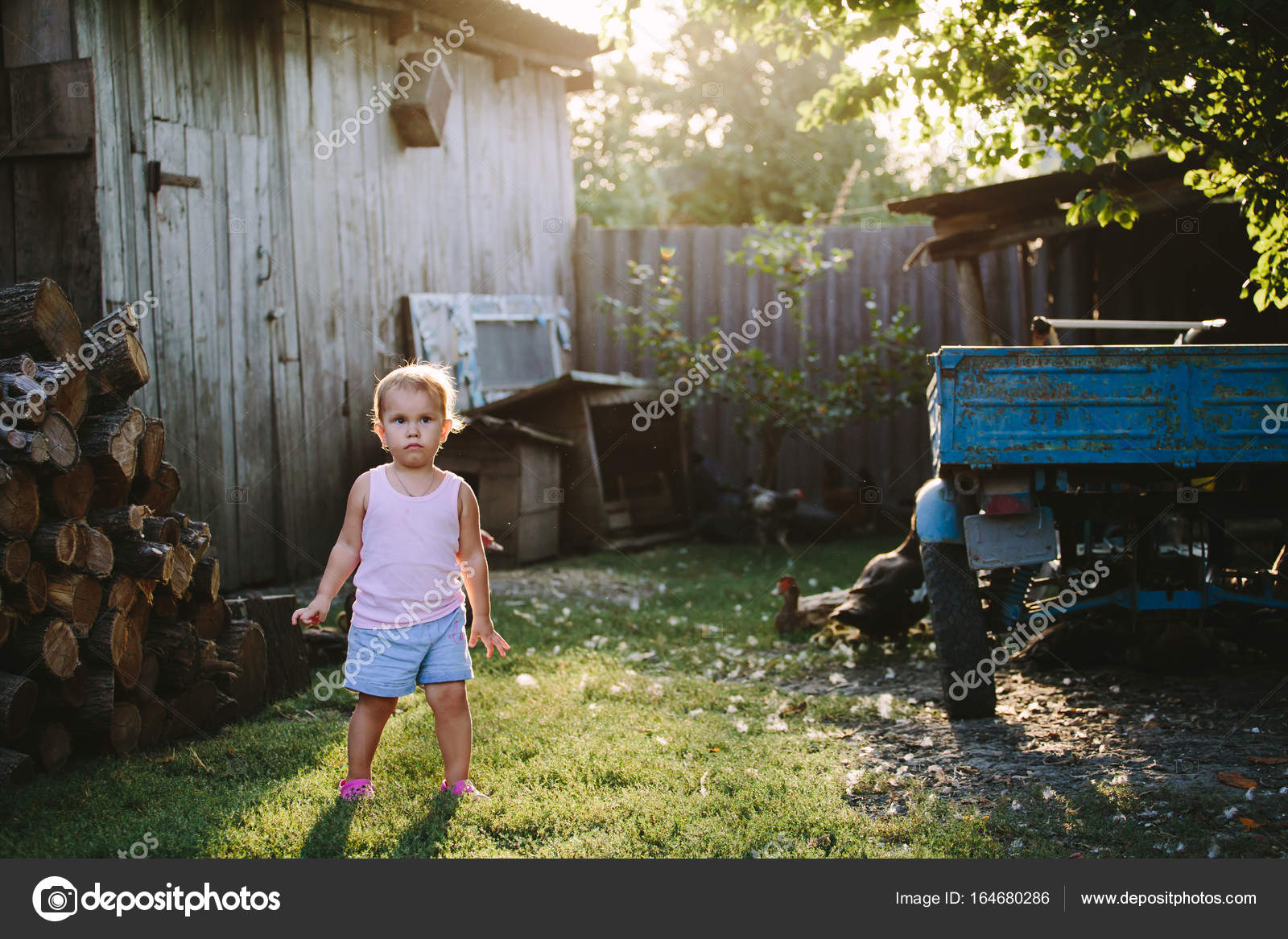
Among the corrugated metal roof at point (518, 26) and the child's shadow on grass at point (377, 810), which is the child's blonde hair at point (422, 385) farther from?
the corrugated metal roof at point (518, 26)

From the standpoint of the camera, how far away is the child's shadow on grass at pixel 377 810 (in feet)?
10.1

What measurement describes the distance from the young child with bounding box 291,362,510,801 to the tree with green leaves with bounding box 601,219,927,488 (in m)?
7.03

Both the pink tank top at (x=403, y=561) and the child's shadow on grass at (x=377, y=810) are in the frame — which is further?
the pink tank top at (x=403, y=561)

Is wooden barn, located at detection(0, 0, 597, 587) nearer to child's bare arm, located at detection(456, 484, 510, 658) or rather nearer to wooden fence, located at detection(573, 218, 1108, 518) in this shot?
wooden fence, located at detection(573, 218, 1108, 518)

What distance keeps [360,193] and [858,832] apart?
281 inches

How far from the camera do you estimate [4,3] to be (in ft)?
20.5

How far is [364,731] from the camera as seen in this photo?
355 cm

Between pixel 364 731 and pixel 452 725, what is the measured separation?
286mm

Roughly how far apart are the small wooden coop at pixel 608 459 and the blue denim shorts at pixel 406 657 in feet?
17.8

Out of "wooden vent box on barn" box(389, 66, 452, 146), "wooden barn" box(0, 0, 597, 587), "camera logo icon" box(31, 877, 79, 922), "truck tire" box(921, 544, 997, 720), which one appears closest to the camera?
"camera logo icon" box(31, 877, 79, 922)

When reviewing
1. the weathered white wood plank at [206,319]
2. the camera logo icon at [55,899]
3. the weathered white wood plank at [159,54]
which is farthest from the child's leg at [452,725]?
the weathered white wood plank at [159,54]

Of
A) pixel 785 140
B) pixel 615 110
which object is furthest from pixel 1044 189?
pixel 615 110

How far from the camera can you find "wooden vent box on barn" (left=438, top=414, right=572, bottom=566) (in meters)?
8.94

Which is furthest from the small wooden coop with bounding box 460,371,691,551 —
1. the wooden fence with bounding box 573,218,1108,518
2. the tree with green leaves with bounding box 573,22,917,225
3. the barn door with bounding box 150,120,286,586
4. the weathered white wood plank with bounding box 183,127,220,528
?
the tree with green leaves with bounding box 573,22,917,225
